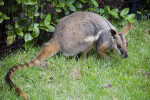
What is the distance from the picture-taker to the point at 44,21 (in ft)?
18.7

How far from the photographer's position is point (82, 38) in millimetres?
5340

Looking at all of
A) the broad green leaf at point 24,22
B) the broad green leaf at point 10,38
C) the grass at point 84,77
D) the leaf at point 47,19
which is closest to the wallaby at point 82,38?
the grass at point 84,77

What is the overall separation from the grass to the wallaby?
0.21 metres

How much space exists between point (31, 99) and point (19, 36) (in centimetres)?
204

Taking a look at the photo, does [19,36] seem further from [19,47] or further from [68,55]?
[68,55]

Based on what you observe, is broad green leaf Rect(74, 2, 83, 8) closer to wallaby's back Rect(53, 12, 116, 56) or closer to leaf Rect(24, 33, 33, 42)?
wallaby's back Rect(53, 12, 116, 56)

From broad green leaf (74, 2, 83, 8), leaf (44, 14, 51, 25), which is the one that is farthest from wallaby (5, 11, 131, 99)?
broad green leaf (74, 2, 83, 8)

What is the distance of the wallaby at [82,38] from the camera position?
17.2 ft

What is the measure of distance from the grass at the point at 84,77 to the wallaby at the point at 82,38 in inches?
8.2

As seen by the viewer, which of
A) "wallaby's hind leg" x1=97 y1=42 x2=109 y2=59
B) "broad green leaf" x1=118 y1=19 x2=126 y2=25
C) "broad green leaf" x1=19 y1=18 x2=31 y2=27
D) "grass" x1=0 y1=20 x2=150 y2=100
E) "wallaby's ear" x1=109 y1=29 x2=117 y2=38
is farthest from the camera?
"broad green leaf" x1=118 y1=19 x2=126 y2=25

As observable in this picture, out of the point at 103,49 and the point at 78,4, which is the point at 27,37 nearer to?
the point at 78,4

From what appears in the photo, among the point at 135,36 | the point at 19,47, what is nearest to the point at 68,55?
the point at 19,47

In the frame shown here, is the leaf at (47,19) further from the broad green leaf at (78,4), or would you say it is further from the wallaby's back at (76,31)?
the broad green leaf at (78,4)

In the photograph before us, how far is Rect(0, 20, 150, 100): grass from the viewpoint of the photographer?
426 cm
